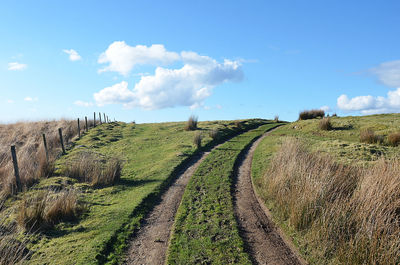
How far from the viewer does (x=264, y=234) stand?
7672mm

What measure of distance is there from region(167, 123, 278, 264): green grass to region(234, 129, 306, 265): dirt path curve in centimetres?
29

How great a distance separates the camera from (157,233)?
26.3 feet

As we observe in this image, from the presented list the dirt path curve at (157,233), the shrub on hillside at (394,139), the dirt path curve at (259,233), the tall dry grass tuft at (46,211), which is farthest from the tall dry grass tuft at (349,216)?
the shrub on hillside at (394,139)

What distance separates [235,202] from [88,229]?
5191 millimetres

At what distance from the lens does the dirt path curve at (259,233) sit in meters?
6.56

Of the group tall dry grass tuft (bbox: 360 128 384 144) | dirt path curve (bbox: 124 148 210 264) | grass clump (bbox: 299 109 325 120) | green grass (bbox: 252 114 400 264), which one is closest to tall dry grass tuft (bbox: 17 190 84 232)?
dirt path curve (bbox: 124 148 210 264)

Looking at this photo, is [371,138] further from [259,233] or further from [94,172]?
[94,172]

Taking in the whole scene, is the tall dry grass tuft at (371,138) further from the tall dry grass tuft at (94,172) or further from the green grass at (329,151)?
the tall dry grass tuft at (94,172)

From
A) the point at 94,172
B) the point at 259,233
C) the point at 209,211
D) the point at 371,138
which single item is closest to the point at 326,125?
the point at 371,138

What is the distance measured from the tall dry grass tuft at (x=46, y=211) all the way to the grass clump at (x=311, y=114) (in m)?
34.1

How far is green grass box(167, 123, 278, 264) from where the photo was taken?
6.54m

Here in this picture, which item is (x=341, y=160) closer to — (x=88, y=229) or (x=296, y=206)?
(x=296, y=206)

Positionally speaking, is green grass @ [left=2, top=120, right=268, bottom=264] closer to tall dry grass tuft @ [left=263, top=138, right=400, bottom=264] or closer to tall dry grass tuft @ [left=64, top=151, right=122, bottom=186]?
tall dry grass tuft @ [left=64, top=151, right=122, bottom=186]

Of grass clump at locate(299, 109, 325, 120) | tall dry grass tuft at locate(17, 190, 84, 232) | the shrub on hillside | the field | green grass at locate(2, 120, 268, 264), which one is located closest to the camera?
the field
